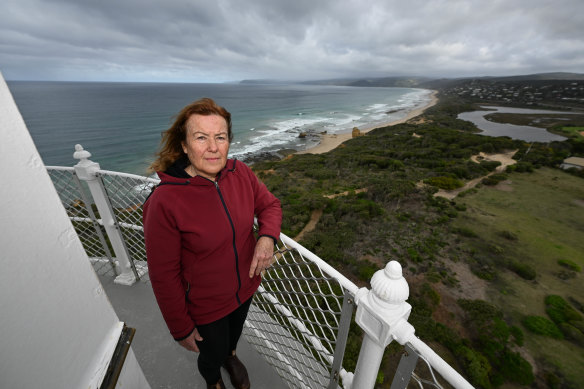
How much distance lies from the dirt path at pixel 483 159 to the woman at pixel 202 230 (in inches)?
565

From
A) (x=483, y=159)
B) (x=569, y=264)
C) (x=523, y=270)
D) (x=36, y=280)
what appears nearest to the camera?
(x=36, y=280)

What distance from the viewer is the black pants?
1593mm

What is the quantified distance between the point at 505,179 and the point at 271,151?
73.5 ft

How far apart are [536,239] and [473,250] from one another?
3.34 meters

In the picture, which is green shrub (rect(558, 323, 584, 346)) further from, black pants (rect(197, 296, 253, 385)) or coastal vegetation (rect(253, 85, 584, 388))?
black pants (rect(197, 296, 253, 385))

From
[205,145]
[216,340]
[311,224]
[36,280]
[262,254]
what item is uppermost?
[205,145]

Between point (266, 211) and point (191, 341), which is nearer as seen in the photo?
point (191, 341)

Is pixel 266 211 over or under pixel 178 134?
under

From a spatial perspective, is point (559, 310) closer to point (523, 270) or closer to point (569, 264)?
point (523, 270)

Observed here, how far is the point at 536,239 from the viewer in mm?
9242

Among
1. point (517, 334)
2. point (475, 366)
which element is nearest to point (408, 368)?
point (475, 366)

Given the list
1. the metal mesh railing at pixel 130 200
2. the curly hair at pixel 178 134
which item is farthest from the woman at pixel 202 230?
the metal mesh railing at pixel 130 200

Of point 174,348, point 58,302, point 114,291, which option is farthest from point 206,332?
point 114,291

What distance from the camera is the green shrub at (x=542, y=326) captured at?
5617 millimetres
